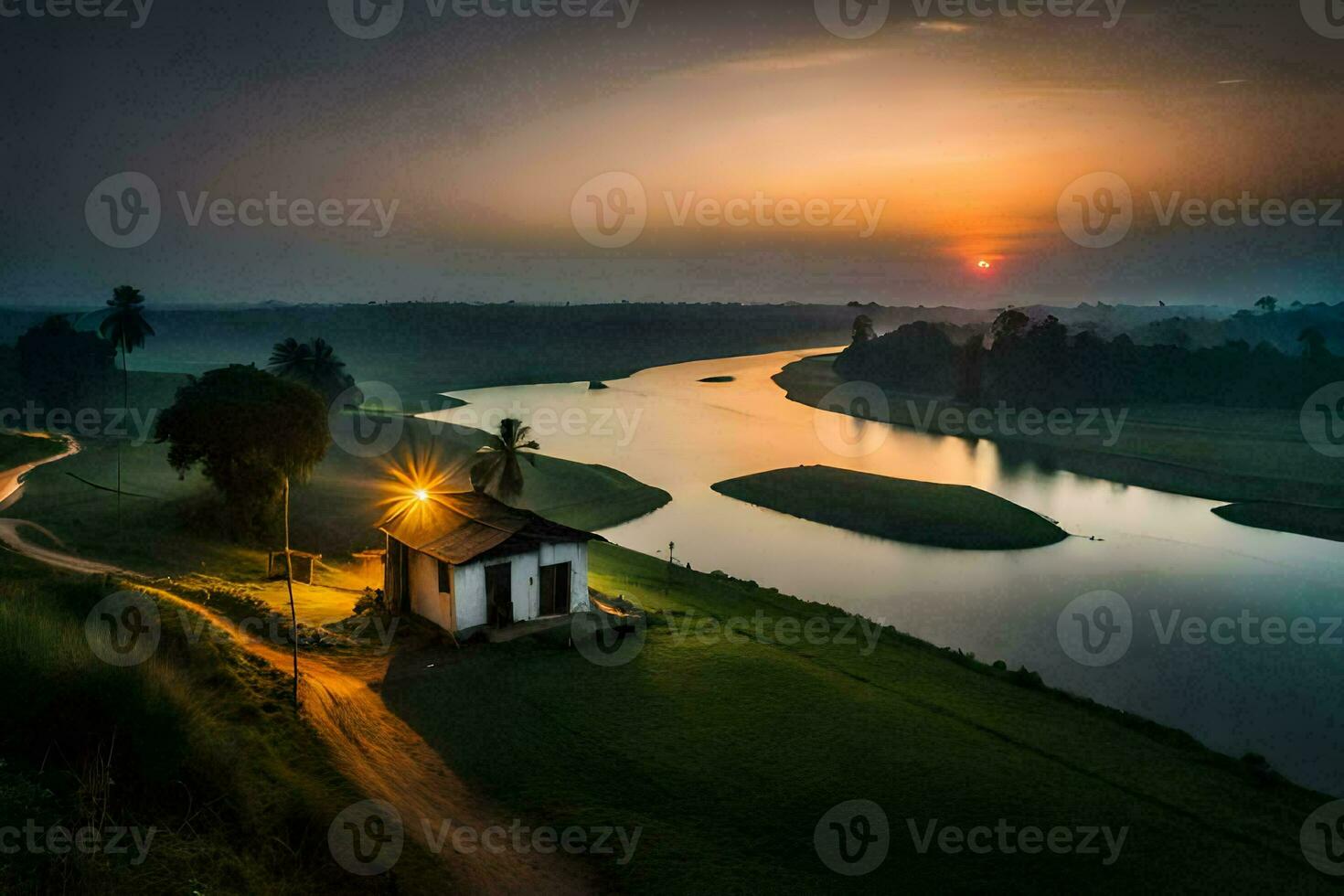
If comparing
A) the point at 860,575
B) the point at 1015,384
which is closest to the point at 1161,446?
the point at 1015,384

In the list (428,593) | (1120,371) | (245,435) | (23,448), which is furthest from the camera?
(1120,371)

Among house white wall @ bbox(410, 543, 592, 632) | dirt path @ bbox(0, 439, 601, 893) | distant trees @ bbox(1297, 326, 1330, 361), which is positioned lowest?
dirt path @ bbox(0, 439, 601, 893)

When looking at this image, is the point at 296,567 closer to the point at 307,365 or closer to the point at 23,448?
the point at 23,448

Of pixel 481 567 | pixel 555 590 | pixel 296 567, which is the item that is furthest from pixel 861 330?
pixel 481 567

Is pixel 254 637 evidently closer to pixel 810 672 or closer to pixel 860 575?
pixel 810 672

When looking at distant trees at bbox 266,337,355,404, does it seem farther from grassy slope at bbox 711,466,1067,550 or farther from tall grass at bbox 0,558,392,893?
tall grass at bbox 0,558,392,893

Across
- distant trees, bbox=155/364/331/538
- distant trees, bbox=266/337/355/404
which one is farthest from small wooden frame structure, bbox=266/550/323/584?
distant trees, bbox=266/337/355/404
